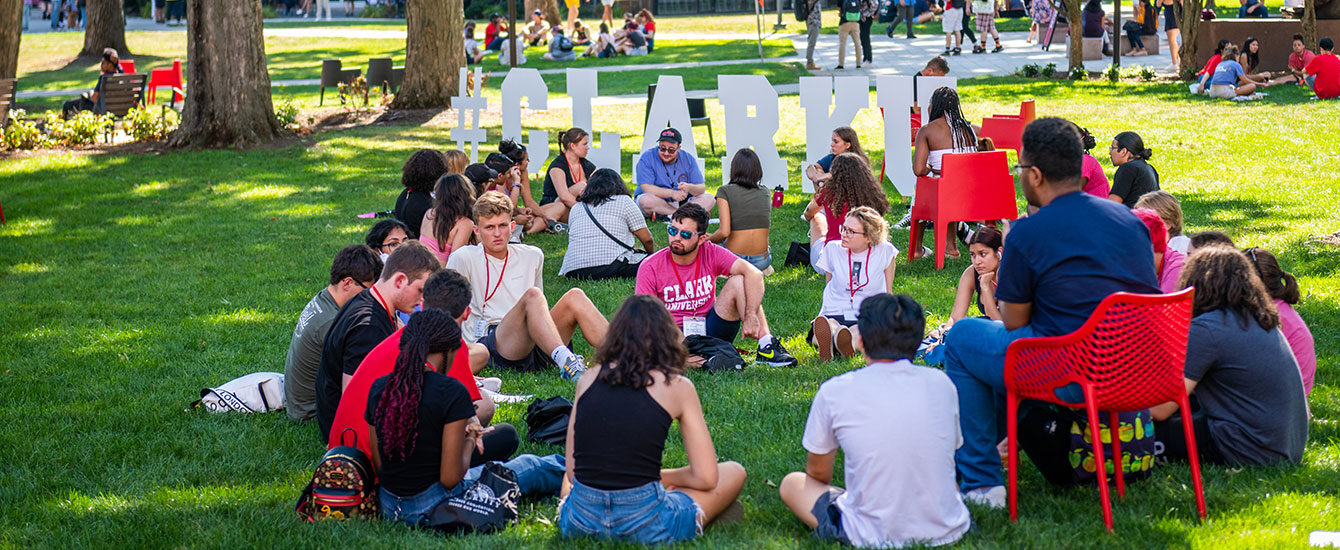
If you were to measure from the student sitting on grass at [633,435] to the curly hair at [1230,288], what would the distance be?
7.25ft

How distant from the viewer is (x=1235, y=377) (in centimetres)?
493

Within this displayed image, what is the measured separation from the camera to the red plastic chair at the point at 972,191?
31.6 ft

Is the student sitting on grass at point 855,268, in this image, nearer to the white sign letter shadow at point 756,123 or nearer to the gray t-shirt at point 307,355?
the gray t-shirt at point 307,355

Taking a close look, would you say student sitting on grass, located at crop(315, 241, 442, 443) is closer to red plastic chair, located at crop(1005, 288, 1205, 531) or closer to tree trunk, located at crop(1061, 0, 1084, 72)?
red plastic chair, located at crop(1005, 288, 1205, 531)

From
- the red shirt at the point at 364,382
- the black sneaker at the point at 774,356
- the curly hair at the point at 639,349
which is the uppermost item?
the curly hair at the point at 639,349

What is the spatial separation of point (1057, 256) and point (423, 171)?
5.78 m

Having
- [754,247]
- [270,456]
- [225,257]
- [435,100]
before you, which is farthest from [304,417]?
[435,100]

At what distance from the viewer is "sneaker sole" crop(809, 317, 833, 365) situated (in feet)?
23.9

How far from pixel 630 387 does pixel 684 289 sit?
3135 mm

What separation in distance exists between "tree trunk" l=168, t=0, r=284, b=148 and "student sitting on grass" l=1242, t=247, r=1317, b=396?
14956 mm

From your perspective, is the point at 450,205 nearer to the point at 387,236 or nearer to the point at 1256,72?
the point at 387,236

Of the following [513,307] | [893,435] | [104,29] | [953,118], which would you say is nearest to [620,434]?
[893,435]

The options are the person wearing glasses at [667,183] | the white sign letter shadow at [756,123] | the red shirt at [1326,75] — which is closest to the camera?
the person wearing glasses at [667,183]

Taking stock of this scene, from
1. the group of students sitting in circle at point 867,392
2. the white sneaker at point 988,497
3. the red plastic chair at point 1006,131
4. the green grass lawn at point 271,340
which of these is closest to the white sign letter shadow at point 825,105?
the green grass lawn at point 271,340
